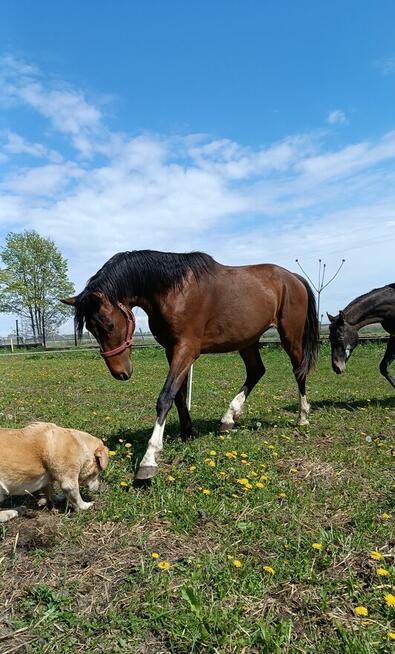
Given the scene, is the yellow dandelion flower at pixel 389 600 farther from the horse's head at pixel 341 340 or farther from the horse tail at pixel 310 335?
the horse's head at pixel 341 340

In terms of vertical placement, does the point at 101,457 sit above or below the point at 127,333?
below

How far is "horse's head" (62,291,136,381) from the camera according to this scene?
4547mm

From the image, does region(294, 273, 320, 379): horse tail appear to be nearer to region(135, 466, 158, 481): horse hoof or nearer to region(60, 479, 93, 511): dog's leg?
region(135, 466, 158, 481): horse hoof

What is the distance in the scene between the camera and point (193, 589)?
8.39ft

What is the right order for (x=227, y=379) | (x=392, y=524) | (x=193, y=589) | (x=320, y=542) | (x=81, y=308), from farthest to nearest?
(x=227, y=379) < (x=81, y=308) < (x=392, y=524) < (x=320, y=542) < (x=193, y=589)

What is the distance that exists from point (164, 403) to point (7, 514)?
1.83 m

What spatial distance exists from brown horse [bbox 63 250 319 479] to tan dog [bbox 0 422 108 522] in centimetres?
69

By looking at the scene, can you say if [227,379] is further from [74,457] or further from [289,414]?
[74,457]

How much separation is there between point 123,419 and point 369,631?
5.60 m

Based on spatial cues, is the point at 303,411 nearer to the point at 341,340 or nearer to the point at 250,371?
the point at 250,371

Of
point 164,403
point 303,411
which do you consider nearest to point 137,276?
point 164,403

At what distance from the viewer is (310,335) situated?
7785 mm

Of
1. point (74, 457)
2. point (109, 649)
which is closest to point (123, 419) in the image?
point (74, 457)

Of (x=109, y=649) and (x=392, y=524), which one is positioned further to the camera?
(x=392, y=524)
